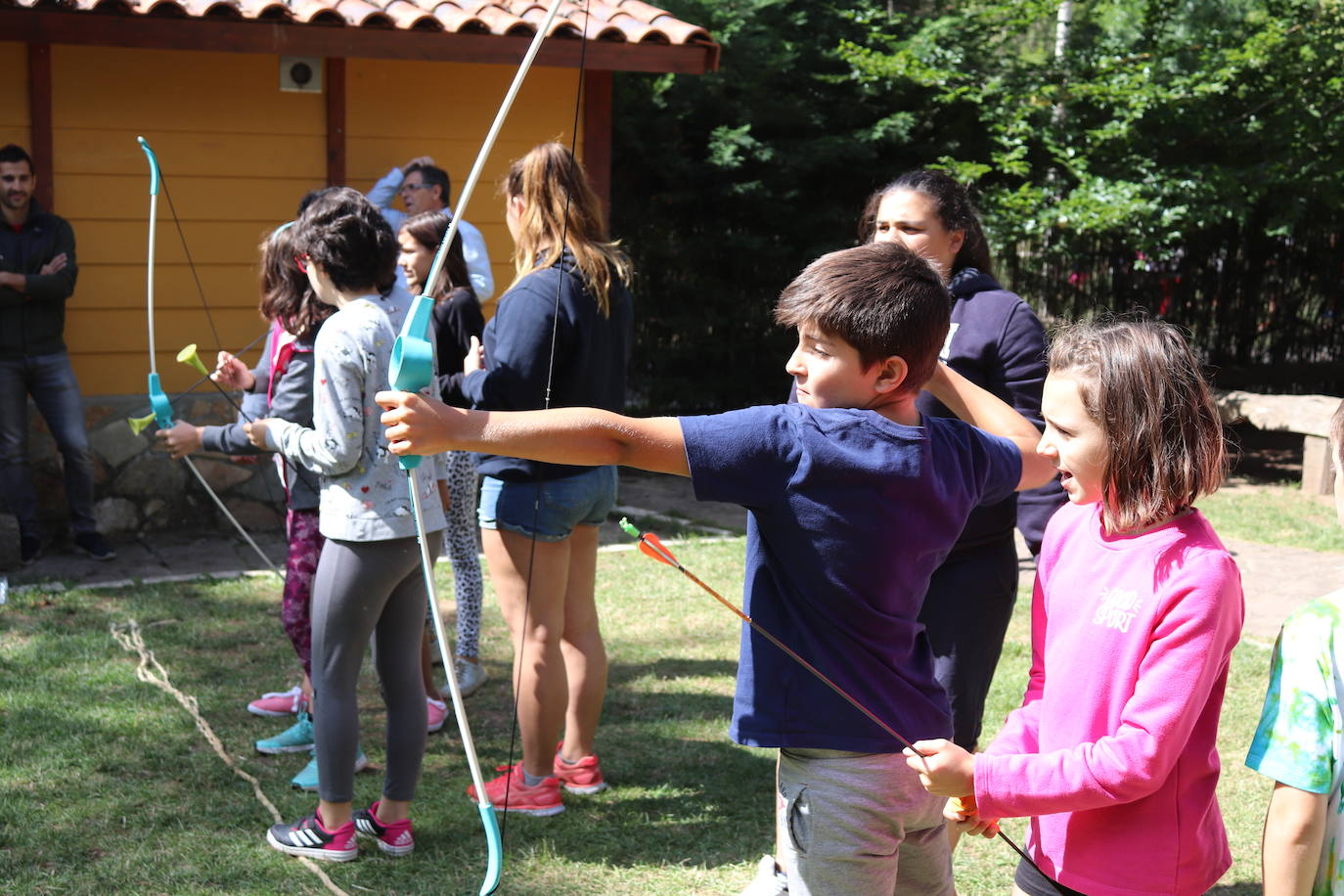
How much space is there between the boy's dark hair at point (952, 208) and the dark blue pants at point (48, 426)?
475 centimetres

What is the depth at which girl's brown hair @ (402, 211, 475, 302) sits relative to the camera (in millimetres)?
4184

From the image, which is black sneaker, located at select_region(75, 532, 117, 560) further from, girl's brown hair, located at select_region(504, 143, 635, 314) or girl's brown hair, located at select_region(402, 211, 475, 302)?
girl's brown hair, located at select_region(504, 143, 635, 314)

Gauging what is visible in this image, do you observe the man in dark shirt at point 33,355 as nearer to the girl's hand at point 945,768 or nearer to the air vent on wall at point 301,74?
the air vent on wall at point 301,74

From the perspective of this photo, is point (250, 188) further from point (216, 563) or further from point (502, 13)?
point (216, 563)

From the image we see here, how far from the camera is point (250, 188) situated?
23.6 ft

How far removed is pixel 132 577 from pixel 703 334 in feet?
17.8

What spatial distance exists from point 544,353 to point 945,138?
312 inches

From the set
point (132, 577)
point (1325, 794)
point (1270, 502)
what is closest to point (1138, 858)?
point (1325, 794)

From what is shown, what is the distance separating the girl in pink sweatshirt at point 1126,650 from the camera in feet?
5.64

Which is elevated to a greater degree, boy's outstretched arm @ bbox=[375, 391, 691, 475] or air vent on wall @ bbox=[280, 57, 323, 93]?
air vent on wall @ bbox=[280, 57, 323, 93]

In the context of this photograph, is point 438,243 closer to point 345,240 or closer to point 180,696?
point 345,240

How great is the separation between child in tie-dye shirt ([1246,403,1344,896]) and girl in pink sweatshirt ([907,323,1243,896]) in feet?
0.35

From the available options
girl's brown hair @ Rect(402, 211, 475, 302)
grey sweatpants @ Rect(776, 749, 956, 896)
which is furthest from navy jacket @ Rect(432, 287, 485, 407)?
grey sweatpants @ Rect(776, 749, 956, 896)

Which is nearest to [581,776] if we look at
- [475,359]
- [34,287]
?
[475,359]
